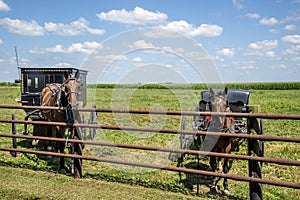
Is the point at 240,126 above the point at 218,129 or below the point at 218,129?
below

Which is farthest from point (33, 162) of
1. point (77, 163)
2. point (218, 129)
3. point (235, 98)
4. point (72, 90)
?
point (235, 98)

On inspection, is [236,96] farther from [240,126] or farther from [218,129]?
[218,129]

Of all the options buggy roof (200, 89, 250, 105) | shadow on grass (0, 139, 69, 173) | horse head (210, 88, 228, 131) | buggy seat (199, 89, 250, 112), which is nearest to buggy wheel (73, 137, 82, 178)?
shadow on grass (0, 139, 69, 173)

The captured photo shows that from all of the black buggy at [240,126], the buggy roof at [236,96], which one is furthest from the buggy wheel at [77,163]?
the buggy roof at [236,96]

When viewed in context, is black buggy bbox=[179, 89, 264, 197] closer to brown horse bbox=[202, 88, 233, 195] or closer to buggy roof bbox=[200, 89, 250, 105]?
buggy roof bbox=[200, 89, 250, 105]

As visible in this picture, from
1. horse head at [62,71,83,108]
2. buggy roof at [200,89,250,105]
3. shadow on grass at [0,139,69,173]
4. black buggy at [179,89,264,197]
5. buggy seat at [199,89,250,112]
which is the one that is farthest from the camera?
buggy roof at [200,89,250,105]

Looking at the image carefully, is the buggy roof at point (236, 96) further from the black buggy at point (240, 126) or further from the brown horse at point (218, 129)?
the brown horse at point (218, 129)

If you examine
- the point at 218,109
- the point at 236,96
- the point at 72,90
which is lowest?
the point at 218,109

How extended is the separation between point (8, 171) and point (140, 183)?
272 cm

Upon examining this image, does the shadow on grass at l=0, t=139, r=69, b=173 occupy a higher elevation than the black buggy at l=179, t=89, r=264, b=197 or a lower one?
lower

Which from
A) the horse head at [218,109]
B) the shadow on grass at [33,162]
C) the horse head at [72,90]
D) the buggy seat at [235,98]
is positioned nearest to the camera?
the horse head at [218,109]

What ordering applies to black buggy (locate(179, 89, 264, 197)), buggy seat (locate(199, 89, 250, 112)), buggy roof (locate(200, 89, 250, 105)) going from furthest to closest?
1. buggy roof (locate(200, 89, 250, 105))
2. buggy seat (locate(199, 89, 250, 112))
3. black buggy (locate(179, 89, 264, 197))

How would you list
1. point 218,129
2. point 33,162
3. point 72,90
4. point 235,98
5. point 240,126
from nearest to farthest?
point 218,129, point 72,90, point 33,162, point 240,126, point 235,98

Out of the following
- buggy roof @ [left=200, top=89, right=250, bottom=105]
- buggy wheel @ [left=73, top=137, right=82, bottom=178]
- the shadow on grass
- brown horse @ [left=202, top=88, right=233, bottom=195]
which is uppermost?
buggy roof @ [left=200, top=89, right=250, bottom=105]
